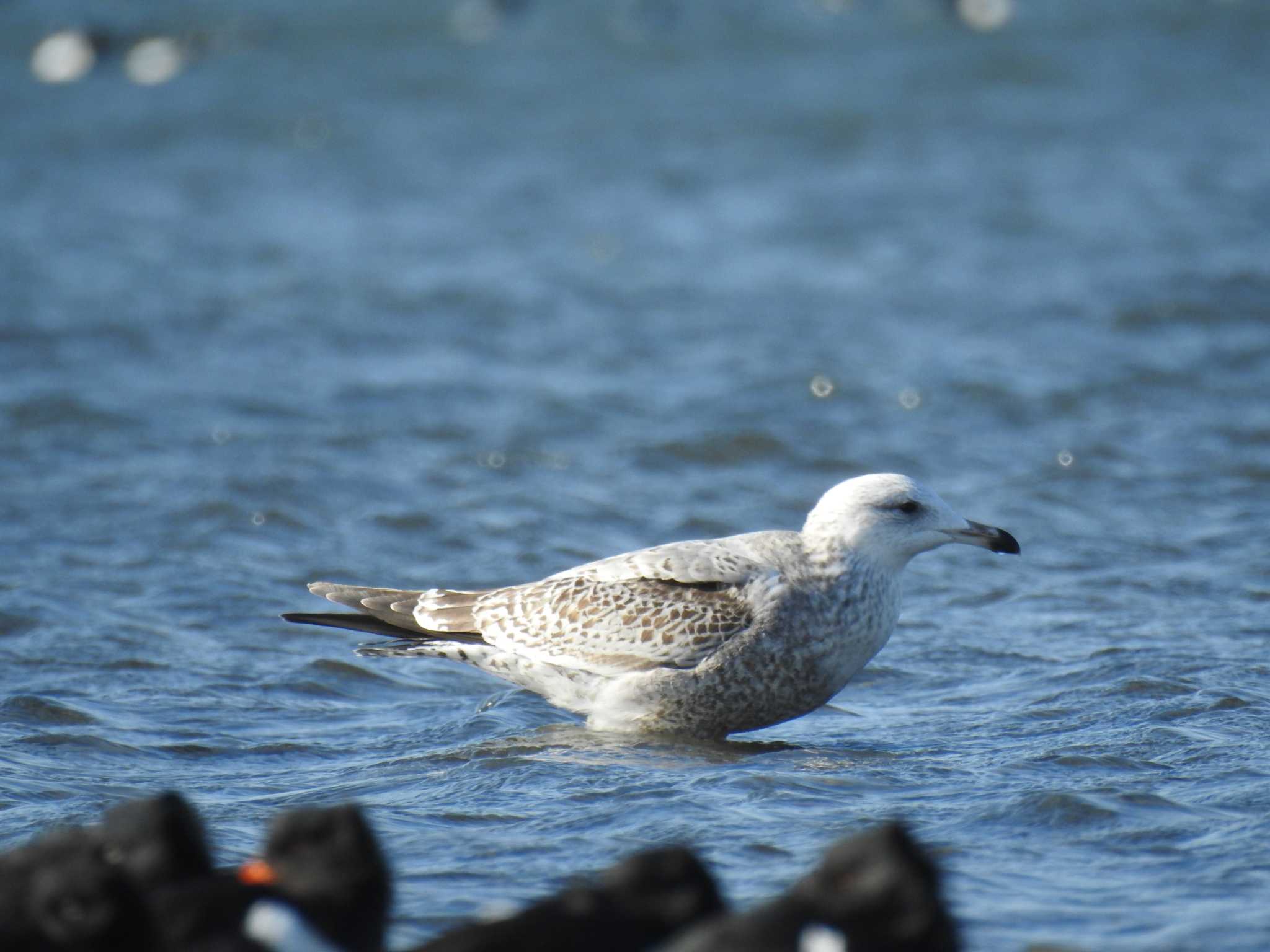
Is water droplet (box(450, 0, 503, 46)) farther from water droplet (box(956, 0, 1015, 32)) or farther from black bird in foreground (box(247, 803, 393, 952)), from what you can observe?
black bird in foreground (box(247, 803, 393, 952))

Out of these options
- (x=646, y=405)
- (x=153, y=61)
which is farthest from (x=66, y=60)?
(x=646, y=405)

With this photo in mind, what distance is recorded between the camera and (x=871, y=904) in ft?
13.9

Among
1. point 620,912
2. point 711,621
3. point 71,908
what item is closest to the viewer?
point 71,908

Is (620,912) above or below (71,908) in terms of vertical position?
below

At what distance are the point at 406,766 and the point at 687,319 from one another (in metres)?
Answer: 8.92

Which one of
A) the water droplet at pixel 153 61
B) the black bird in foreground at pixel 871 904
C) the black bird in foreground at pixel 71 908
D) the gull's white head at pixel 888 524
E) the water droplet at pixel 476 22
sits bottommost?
the black bird in foreground at pixel 871 904

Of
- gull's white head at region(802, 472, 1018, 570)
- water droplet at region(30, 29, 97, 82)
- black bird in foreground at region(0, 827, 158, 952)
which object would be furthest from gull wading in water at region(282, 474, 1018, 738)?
water droplet at region(30, 29, 97, 82)

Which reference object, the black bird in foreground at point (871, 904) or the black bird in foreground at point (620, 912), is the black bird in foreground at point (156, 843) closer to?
the black bird in foreground at point (620, 912)

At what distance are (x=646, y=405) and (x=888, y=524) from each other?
566 cm

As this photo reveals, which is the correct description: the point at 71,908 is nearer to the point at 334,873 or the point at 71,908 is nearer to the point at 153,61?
the point at 334,873

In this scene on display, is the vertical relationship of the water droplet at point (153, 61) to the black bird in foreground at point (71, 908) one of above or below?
above

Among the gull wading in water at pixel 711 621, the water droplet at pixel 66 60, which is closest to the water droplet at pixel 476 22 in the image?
the water droplet at pixel 66 60

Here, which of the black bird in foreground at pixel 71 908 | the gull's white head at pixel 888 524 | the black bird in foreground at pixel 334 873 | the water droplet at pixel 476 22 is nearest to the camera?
the black bird in foreground at pixel 71 908

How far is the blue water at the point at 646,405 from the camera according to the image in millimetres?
6277
